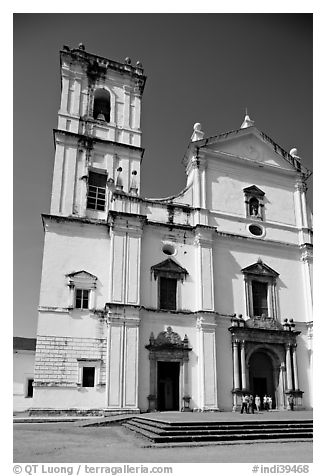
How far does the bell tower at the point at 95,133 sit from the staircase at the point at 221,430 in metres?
11.7

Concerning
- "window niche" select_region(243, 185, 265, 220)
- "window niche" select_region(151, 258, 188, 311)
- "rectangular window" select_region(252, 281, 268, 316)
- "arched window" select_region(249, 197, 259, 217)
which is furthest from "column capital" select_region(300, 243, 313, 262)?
"window niche" select_region(151, 258, 188, 311)

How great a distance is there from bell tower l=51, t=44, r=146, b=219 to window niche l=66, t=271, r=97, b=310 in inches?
124

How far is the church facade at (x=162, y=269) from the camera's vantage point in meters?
19.2

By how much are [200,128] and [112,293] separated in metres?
11.5

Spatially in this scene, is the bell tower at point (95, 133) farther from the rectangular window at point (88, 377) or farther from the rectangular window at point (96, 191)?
the rectangular window at point (88, 377)

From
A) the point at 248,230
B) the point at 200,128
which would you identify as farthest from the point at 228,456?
the point at 200,128

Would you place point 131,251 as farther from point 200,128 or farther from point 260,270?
point 200,128

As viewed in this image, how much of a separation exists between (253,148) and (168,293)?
35.0 feet

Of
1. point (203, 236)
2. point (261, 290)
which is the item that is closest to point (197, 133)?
point (203, 236)

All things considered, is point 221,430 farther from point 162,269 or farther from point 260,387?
point 260,387

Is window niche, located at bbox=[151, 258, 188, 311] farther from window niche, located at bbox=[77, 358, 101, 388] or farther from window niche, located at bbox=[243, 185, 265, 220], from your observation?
window niche, located at bbox=[243, 185, 265, 220]

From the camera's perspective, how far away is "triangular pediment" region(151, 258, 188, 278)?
21.5 meters

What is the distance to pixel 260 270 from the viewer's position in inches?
928

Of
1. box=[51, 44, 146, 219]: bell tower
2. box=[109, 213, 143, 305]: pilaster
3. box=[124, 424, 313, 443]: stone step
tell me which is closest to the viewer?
box=[124, 424, 313, 443]: stone step
